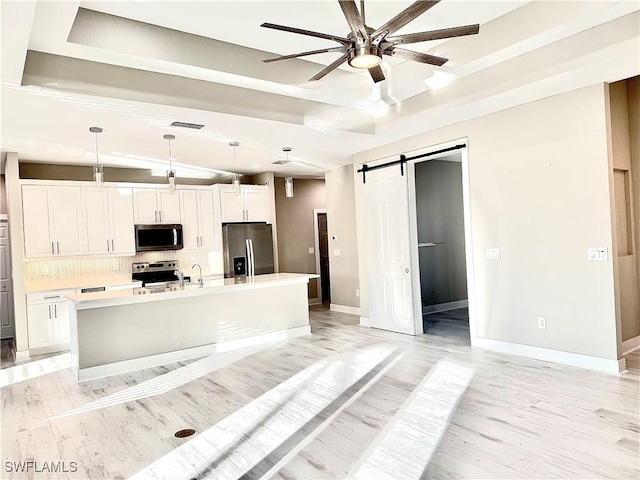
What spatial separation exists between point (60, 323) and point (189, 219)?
2417 millimetres

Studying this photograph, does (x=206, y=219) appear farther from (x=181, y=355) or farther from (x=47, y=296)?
(x=181, y=355)

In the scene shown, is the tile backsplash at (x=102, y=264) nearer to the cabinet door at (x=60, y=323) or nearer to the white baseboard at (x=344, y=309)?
the cabinet door at (x=60, y=323)

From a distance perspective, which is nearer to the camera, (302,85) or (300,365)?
(302,85)

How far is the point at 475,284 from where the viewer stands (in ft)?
16.8

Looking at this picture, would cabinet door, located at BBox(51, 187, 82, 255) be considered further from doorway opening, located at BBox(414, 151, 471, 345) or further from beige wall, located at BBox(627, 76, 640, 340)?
beige wall, located at BBox(627, 76, 640, 340)

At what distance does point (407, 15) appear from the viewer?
253 cm

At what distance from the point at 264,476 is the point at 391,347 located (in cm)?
301

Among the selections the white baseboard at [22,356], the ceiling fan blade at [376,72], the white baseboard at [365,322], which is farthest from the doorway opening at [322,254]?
the ceiling fan blade at [376,72]

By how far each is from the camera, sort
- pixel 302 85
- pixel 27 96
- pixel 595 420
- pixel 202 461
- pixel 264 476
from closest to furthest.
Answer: pixel 264 476 < pixel 202 461 < pixel 595 420 < pixel 27 96 < pixel 302 85

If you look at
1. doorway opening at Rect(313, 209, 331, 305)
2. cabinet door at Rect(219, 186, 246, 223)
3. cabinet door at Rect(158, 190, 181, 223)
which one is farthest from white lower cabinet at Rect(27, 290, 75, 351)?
doorway opening at Rect(313, 209, 331, 305)

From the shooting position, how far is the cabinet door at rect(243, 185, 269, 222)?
309 inches

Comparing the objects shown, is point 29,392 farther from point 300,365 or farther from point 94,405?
point 300,365

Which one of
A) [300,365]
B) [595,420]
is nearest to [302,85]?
[300,365]

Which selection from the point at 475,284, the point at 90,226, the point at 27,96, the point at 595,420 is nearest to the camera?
the point at 595,420
